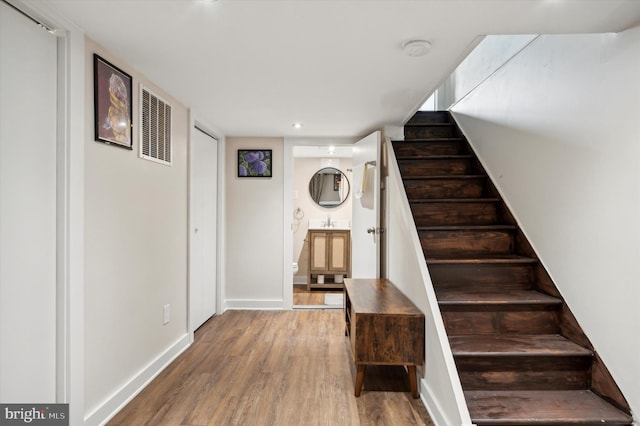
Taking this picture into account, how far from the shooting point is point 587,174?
1829mm

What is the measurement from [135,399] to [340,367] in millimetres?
1380

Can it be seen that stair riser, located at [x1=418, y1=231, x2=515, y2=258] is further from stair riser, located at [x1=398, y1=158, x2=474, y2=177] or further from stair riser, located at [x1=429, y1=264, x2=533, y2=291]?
stair riser, located at [x1=398, y1=158, x2=474, y2=177]

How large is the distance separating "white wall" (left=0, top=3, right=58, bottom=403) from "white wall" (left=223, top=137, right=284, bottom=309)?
8.67 feet

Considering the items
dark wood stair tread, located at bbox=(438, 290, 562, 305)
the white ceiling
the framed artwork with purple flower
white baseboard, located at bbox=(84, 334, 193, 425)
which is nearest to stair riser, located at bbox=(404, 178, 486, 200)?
the white ceiling

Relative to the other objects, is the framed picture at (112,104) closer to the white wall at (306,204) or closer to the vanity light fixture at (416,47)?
the vanity light fixture at (416,47)

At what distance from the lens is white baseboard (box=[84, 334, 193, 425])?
1897 millimetres

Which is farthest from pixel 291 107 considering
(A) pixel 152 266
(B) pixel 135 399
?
(B) pixel 135 399

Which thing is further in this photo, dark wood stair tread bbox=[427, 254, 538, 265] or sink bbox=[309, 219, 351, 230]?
sink bbox=[309, 219, 351, 230]

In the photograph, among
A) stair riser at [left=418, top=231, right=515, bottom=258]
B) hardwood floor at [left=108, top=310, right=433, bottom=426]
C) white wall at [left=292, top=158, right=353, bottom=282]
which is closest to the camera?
hardwood floor at [left=108, top=310, right=433, bottom=426]

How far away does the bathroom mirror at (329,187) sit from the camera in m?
5.72

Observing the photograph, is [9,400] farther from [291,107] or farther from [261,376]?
[291,107]

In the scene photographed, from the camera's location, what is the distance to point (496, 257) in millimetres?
2496

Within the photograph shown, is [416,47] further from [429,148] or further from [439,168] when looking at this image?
[429,148]

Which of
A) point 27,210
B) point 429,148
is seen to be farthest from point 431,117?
point 27,210
